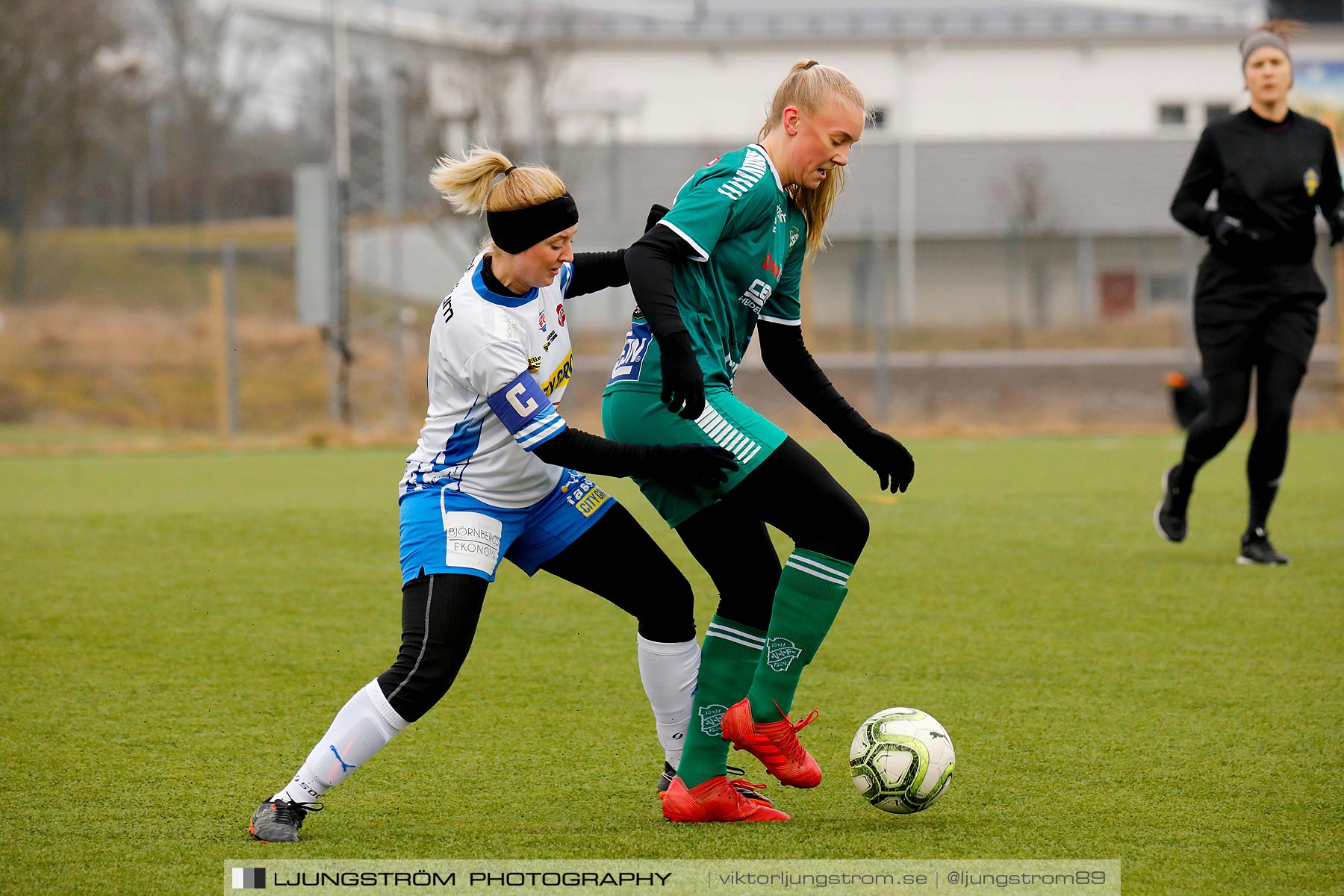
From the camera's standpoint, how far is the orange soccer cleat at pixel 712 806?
379cm

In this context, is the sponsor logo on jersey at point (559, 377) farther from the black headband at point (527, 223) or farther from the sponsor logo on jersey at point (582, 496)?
the black headband at point (527, 223)

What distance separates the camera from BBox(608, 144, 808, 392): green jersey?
12.1ft

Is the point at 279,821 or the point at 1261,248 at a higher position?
the point at 1261,248

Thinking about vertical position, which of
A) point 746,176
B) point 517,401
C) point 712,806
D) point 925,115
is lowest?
Result: point 712,806

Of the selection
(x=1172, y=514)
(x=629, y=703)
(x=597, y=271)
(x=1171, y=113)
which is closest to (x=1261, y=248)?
(x=1172, y=514)

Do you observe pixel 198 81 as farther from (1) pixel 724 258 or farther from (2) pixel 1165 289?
(1) pixel 724 258

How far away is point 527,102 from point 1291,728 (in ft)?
96.8

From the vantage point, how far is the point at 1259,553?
304 inches

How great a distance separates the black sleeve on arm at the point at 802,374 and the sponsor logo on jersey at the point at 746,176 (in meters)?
0.51

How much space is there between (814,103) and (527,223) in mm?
771

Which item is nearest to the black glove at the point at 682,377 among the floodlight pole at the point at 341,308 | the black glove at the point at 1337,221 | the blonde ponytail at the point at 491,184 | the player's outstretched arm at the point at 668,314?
the player's outstretched arm at the point at 668,314

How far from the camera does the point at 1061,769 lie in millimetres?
4176

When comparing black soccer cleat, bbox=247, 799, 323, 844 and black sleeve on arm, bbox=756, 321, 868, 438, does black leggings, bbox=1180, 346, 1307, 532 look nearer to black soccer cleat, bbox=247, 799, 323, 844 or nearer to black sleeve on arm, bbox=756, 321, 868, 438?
black sleeve on arm, bbox=756, 321, 868, 438

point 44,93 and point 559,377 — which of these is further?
point 44,93
